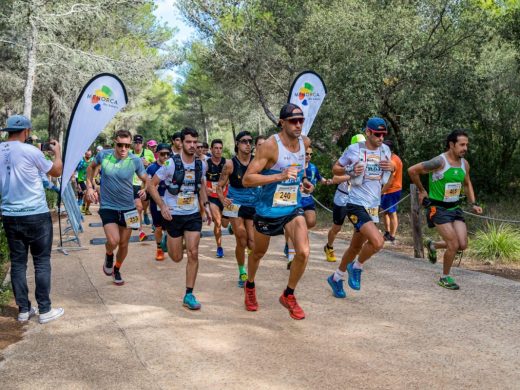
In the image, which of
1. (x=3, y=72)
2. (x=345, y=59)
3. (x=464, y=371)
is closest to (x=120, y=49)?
(x=3, y=72)

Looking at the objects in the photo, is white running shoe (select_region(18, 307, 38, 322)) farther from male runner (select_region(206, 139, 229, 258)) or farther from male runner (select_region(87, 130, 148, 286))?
male runner (select_region(206, 139, 229, 258))

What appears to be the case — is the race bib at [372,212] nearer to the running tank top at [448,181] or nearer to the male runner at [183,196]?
the running tank top at [448,181]

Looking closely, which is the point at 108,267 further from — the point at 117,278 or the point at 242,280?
the point at 242,280

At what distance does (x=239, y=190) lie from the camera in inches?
276

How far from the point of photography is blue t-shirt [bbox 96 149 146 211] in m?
6.42

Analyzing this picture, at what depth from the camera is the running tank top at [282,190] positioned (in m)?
4.96

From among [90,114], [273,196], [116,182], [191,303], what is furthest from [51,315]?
[90,114]

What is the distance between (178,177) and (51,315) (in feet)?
6.45

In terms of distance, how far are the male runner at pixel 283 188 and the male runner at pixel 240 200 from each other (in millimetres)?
1547

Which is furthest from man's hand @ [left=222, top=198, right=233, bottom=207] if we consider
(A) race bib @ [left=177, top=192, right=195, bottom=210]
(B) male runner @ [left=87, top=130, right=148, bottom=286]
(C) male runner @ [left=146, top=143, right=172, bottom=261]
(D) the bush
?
(D) the bush

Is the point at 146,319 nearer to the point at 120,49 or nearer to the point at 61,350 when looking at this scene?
the point at 61,350

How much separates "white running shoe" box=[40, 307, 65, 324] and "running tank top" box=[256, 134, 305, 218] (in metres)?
2.32

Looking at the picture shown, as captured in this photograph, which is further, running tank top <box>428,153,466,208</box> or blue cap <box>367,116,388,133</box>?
running tank top <box>428,153,466,208</box>

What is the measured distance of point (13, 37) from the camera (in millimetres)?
19750
